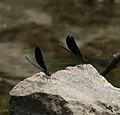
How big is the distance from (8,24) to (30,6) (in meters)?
2.23

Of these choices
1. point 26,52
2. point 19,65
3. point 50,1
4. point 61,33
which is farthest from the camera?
point 50,1

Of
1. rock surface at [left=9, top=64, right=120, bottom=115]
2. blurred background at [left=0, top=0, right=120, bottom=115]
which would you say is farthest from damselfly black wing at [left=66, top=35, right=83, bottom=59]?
blurred background at [left=0, top=0, right=120, bottom=115]

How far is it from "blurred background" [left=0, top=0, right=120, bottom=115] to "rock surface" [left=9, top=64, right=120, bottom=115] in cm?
189

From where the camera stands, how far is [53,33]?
41.0 feet

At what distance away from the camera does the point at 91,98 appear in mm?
4695

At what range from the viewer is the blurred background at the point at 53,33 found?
30.4 ft

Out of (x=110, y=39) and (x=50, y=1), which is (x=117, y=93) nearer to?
(x=110, y=39)

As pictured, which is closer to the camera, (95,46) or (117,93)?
(117,93)

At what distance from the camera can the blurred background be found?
927 cm

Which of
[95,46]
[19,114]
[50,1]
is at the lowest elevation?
[50,1]

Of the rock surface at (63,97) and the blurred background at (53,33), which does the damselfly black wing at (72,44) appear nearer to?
the rock surface at (63,97)

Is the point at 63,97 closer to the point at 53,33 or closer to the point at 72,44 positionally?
the point at 72,44

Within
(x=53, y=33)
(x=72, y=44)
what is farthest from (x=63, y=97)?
(x=53, y=33)

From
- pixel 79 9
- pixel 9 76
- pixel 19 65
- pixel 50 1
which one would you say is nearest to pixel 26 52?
pixel 19 65
